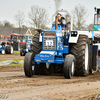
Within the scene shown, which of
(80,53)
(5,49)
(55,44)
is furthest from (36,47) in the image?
(5,49)

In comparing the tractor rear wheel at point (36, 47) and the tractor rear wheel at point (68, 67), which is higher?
the tractor rear wheel at point (36, 47)

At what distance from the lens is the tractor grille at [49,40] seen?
8.54 m

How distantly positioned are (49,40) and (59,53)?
56 cm

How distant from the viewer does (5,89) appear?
582 centimetres

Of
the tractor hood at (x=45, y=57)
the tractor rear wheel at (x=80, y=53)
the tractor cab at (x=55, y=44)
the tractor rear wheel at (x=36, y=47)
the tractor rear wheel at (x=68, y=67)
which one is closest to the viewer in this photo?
the tractor rear wheel at (x=68, y=67)

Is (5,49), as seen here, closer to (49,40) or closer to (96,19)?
(96,19)

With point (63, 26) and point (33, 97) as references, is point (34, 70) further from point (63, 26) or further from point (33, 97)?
point (33, 97)

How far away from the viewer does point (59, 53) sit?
865 cm

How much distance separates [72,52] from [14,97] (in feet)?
13.8

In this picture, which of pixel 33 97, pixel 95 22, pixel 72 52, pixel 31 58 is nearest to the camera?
pixel 33 97

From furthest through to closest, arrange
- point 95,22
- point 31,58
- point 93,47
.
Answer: point 95,22 → point 93,47 → point 31,58

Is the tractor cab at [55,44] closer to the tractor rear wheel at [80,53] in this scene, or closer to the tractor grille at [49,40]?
the tractor grille at [49,40]

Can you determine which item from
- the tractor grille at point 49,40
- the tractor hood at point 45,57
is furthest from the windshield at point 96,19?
the tractor hood at point 45,57

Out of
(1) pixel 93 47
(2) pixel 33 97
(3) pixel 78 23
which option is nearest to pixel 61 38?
(1) pixel 93 47
